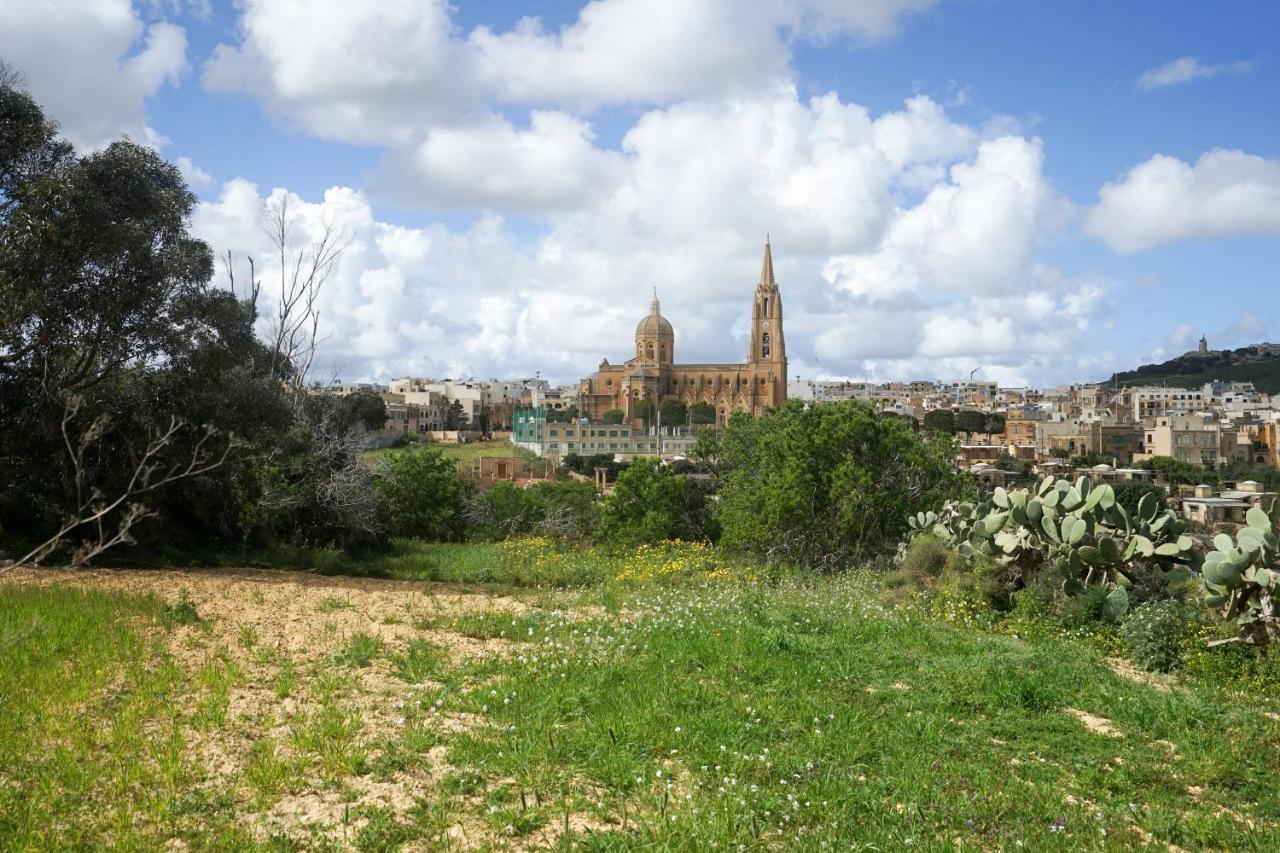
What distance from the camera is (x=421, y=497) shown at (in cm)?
1748

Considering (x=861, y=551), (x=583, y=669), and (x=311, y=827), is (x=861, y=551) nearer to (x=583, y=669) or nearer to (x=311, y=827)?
(x=583, y=669)

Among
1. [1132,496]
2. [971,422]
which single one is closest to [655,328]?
[971,422]

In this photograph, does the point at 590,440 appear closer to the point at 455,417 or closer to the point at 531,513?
the point at 455,417

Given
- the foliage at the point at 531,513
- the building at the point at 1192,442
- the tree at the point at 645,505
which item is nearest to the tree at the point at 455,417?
the building at the point at 1192,442

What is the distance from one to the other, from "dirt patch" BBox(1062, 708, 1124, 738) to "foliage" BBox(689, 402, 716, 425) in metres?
101

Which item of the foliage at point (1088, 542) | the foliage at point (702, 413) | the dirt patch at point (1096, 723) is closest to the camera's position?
the dirt patch at point (1096, 723)

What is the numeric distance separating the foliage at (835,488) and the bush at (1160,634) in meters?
6.31

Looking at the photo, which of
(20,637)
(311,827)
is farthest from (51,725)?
(311,827)

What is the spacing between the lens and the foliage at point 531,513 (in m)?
18.0

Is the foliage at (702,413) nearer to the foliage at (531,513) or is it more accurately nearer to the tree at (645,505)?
the foliage at (531,513)

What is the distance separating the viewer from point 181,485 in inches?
474

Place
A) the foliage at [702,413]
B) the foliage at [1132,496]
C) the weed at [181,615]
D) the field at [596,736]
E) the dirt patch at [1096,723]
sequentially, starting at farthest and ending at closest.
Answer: the foliage at [702,413] → the foliage at [1132,496] → the weed at [181,615] → the dirt patch at [1096,723] → the field at [596,736]

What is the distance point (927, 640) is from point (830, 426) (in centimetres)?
790

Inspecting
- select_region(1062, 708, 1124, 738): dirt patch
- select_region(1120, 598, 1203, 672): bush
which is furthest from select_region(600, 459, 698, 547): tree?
select_region(1062, 708, 1124, 738): dirt patch
